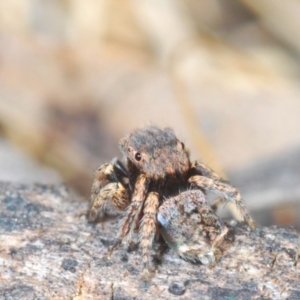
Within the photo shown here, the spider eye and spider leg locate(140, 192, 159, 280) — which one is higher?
the spider eye

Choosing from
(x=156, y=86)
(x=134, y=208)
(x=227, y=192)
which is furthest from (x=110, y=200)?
(x=156, y=86)

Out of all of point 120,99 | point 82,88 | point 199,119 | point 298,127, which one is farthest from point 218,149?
point 82,88

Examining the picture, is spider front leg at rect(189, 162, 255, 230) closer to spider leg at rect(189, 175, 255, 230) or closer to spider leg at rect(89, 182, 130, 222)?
spider leg at rect(189, 175, 255, 230)

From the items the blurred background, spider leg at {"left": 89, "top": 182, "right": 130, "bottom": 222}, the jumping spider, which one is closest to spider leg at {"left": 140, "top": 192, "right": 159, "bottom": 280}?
the jumping spider

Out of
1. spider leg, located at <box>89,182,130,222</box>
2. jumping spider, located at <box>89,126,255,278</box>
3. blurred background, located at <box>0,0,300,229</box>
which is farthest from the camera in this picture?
blurred background, located at <box>0,0,300,229</box>

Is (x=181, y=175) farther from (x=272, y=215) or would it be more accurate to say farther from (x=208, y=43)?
(x=208, y=43)

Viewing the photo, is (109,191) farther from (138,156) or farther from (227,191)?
(227,191)

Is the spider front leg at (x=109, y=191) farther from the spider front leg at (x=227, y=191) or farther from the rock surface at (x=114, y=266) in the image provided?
the spider front leg at (x=227, y=191)
